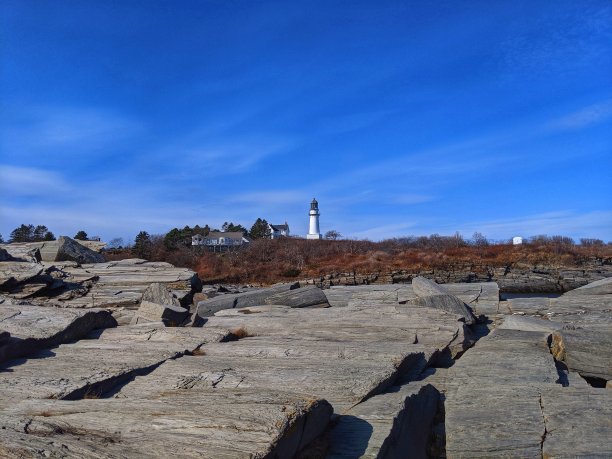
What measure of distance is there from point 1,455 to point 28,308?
7.38 metres

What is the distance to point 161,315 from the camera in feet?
35.0

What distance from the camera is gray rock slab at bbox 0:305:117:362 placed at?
299 inches

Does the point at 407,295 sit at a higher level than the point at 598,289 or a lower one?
lower

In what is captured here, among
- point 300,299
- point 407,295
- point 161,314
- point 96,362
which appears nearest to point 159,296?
point 161,314

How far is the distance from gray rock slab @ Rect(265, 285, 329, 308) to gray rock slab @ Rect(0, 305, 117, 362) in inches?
153

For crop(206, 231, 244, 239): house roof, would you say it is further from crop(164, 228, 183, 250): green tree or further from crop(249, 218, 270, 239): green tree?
crop(164, 228, 183, 250): green tree

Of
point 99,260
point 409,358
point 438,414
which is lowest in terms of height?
point 438,414

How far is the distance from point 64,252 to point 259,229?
175 feet

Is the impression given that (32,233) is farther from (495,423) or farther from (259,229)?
(495,423)

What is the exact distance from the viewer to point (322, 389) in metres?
5.82

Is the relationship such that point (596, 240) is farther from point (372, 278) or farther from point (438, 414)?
point (438, 414)

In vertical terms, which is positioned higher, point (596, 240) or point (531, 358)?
point (596, 240)

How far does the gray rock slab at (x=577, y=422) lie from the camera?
4.50 meters

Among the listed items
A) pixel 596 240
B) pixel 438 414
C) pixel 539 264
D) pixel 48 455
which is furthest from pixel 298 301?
pixel 596 240
